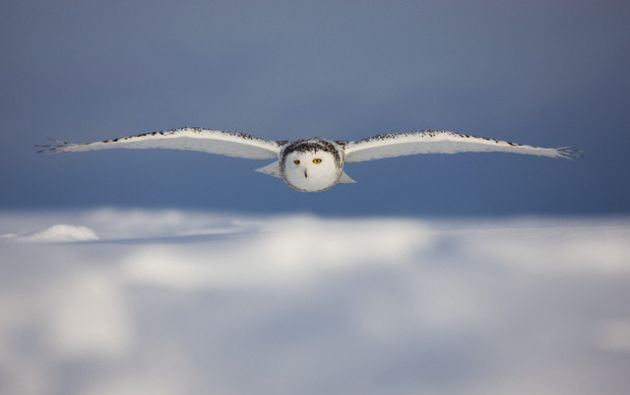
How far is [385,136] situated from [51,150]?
9.27m

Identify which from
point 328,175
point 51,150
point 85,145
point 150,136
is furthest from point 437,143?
point 51,150

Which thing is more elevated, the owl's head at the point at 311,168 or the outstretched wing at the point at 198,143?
the outstretched wing at the point at 198,143

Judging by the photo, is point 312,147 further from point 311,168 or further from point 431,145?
point 431,145

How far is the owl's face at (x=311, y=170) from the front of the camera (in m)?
13.5

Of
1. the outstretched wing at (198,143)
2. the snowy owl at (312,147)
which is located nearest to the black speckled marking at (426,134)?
the snowy owl at (312,147)

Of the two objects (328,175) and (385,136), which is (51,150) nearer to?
(328,175)

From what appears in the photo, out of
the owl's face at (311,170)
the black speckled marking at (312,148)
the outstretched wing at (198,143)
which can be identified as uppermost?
the outstretched wing at (198,143)

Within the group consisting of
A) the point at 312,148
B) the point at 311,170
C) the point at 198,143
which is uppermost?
the point at 198,143

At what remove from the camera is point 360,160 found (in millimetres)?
15492

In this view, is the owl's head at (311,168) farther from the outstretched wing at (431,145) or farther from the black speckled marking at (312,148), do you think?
the outstretched wing at (431,145)

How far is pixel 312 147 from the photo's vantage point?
44.1ft

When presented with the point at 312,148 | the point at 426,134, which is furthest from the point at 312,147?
the point at 426,134

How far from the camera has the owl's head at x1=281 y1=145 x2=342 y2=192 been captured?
529 inches

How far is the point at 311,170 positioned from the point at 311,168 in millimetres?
65
